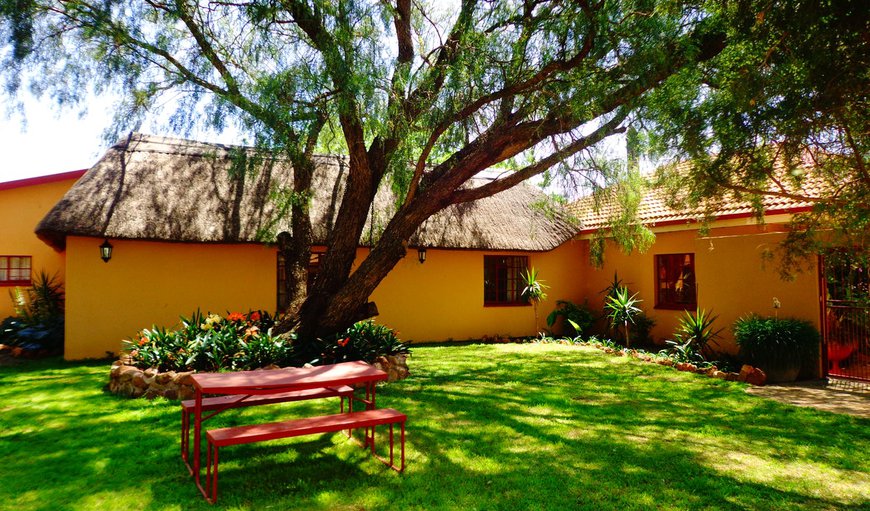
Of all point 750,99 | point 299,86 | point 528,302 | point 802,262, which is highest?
point 299,86

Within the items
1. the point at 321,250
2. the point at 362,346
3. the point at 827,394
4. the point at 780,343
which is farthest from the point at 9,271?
the point at 827,394

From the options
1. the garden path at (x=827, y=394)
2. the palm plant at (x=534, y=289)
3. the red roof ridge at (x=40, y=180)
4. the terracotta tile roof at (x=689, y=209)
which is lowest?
the garden path at (x=827, y=394)

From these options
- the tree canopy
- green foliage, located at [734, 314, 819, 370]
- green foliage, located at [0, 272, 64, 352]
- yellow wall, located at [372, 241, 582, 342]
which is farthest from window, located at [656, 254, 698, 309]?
green foliage, located at [0, 272, 64, 352]

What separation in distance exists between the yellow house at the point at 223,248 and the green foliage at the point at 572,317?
0.36 meters

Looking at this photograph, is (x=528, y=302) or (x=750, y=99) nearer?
(x=750, y=99)

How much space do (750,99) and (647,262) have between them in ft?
27.1

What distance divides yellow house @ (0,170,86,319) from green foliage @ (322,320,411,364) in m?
7.91

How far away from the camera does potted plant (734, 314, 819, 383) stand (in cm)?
782

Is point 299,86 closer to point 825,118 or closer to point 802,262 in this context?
point 825,118

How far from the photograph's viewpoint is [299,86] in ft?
21.0

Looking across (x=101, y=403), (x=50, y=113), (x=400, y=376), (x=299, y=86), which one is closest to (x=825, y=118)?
(x=299, y=86)

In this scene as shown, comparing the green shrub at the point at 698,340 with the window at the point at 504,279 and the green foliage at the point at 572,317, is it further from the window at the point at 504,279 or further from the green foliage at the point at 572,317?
the window at the point at 504,279

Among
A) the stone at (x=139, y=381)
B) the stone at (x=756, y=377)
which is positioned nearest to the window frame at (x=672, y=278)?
the stone at (x=756, y=377)

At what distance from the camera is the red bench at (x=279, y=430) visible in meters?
3.67
